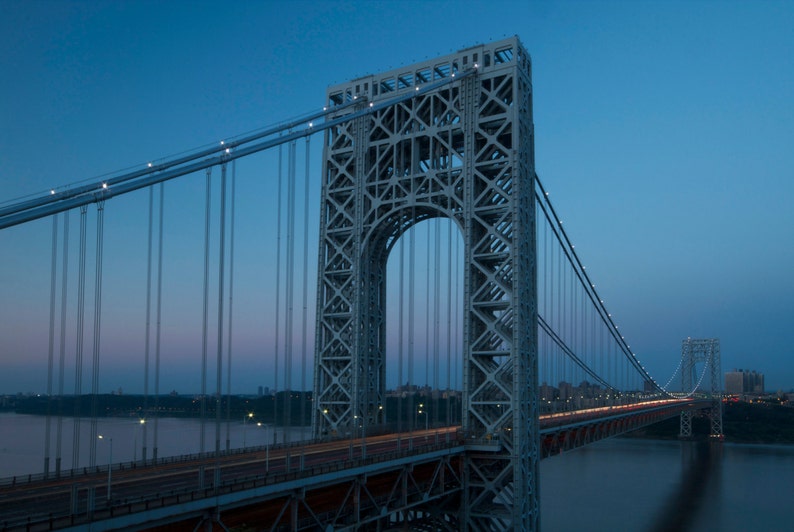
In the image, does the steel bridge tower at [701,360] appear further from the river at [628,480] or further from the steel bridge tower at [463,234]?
the steel bridge tower at [463,234]

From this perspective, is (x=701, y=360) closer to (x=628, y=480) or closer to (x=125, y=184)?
(x=628, y=480)

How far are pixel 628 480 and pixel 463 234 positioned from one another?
53470 mm

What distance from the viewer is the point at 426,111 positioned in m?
38.2

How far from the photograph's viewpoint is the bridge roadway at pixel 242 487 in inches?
654

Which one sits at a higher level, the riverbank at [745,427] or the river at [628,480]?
the river at [628,480]

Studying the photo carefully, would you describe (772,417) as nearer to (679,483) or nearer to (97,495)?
(679,483)

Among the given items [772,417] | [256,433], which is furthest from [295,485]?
[772,417]

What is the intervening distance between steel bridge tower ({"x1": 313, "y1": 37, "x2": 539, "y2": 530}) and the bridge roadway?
1923 millimetres

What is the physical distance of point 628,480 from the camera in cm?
7838

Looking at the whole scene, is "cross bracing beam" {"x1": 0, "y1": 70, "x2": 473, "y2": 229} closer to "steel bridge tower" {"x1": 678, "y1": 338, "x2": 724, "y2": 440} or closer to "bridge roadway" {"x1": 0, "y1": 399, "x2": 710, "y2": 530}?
"bridge roadway" {"x1": 0, "y1": 399, "x2": 710, "y2": 530}

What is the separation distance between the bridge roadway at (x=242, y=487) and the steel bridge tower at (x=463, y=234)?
1923 mm

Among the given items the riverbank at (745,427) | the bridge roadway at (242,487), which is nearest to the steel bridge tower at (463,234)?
the bridge roadway at (242,487)

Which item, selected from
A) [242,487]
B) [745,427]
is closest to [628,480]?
[242,487]

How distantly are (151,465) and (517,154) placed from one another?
2078 cm
